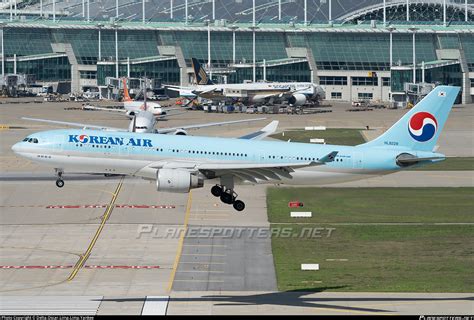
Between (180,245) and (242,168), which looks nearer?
(242,168)

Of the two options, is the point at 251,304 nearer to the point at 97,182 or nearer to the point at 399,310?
the point at 399,310

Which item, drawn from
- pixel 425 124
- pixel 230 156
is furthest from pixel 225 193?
pixel 425 124

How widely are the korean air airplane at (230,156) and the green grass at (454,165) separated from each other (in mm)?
57588

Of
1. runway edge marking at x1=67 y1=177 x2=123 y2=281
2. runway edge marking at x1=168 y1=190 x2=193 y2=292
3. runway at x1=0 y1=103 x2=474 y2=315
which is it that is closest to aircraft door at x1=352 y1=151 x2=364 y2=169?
runway at x1=0 y1=103 x2=474 y2=315

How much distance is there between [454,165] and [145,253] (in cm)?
6774

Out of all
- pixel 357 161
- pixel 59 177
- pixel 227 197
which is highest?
→ pixel 357 161

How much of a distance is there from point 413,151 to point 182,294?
23669mm

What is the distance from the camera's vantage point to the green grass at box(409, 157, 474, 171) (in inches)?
6220

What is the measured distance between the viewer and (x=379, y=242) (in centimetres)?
11144

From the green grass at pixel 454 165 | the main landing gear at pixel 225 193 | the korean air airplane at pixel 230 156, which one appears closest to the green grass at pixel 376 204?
the green grass at pixel 454 165

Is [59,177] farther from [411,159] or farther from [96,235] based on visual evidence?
[411,159]

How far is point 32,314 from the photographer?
274ft

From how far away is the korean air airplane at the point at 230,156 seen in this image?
90.6 metres

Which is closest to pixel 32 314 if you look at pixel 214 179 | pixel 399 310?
pixel 214 179
